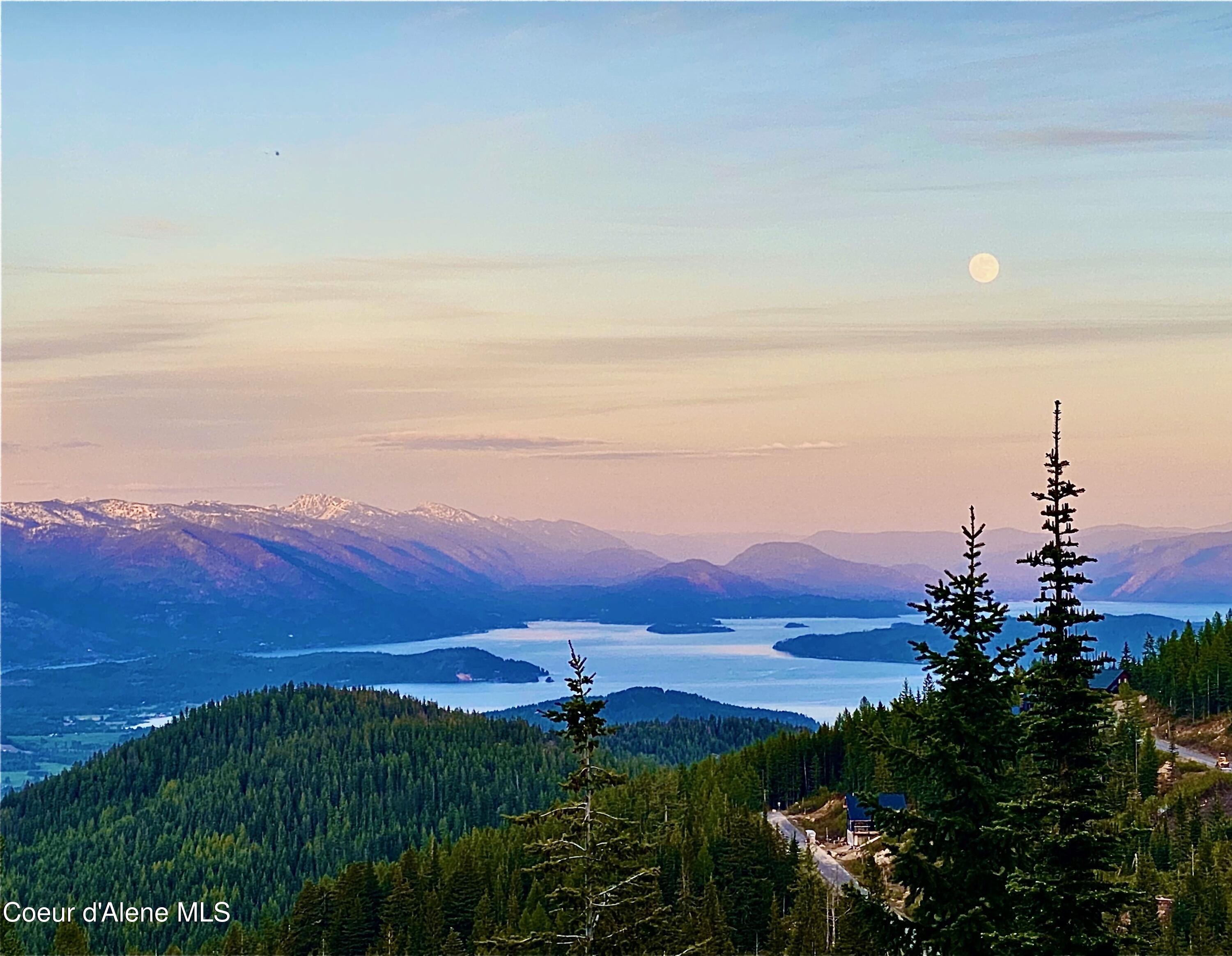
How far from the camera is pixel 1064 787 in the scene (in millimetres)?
20500

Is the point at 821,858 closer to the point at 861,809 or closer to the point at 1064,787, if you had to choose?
the point at 861,809

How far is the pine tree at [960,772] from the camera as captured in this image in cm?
Answer: 2170

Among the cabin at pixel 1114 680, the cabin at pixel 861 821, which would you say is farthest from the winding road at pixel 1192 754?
the cabin at pixel 861 821

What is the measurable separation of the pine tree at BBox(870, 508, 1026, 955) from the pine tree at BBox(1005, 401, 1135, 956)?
1.11 metres

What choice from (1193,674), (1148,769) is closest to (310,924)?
(1148,769)

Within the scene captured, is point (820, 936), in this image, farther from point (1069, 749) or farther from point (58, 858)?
point (58, 858)

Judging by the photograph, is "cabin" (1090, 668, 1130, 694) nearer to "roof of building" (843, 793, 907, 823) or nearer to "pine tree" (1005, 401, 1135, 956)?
"roof of building" (843, 793, 907, 823)

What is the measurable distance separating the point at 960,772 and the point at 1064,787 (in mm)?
1900

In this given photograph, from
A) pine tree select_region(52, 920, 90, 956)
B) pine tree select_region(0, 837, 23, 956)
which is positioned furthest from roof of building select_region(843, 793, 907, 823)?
pine tree select_region(0, 837, 23, 956)

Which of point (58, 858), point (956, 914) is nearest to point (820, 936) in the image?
point (956, 914)

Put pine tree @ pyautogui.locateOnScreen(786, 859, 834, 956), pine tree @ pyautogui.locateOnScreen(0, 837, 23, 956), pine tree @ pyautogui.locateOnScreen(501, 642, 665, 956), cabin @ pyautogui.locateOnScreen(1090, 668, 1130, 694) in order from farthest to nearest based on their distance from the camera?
cabin @ pyautogui.locateOnScreen(1090, 668, 1130, 694) < pine tree @ pyautogui.locateOnScreen(0, 837, 23, 956) < pine tree @ pyautogui.locateOnScreen(786, 859, 834, 956) < pine tree @ pyautogui.locateOnScreen(501, 642, 665, 956)

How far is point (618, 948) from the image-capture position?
2002 cm

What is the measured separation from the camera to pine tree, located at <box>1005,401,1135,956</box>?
19906mm

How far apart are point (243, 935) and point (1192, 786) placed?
7449 cm
